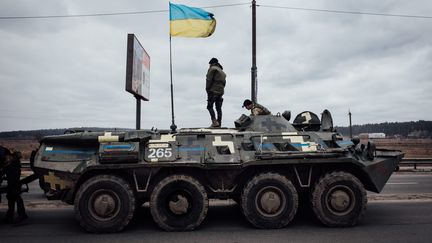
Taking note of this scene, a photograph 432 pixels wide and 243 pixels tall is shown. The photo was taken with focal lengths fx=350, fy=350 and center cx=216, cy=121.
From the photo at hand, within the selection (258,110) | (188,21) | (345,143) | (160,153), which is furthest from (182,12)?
(345,143)

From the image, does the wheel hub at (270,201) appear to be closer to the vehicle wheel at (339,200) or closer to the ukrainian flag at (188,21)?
the vehicle wheel at (339,200)

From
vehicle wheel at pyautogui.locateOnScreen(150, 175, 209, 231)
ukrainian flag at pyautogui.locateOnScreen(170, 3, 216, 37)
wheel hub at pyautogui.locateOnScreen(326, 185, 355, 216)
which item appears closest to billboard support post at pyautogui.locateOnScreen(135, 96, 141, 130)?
ukrainian flag at pyautogui.locateOnScreen(170, 3, 216, 37)

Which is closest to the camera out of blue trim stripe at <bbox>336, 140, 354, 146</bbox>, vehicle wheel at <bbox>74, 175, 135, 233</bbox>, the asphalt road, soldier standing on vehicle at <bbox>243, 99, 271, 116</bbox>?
the asphalt road

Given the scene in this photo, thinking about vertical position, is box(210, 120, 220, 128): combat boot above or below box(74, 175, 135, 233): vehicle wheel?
above

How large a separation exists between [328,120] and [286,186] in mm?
2691

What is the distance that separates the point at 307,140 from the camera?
23.3 feet

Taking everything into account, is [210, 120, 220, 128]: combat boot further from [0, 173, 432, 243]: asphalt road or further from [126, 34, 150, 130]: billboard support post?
[126, 34, 150, 130]: billboard support post

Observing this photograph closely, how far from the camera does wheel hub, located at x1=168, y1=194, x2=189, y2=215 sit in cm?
639

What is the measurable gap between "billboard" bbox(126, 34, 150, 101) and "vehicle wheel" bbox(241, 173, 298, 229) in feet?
27.1

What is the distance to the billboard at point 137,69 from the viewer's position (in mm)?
13336

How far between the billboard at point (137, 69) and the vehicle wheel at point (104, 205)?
291 inches

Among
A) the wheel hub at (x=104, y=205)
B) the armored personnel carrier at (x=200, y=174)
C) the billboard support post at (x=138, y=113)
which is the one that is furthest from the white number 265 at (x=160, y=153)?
the billboard support post at (x=138, y=113)

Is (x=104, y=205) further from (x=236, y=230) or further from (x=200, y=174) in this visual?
(x=236, y=230)

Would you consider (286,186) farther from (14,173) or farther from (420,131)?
(420,131)
